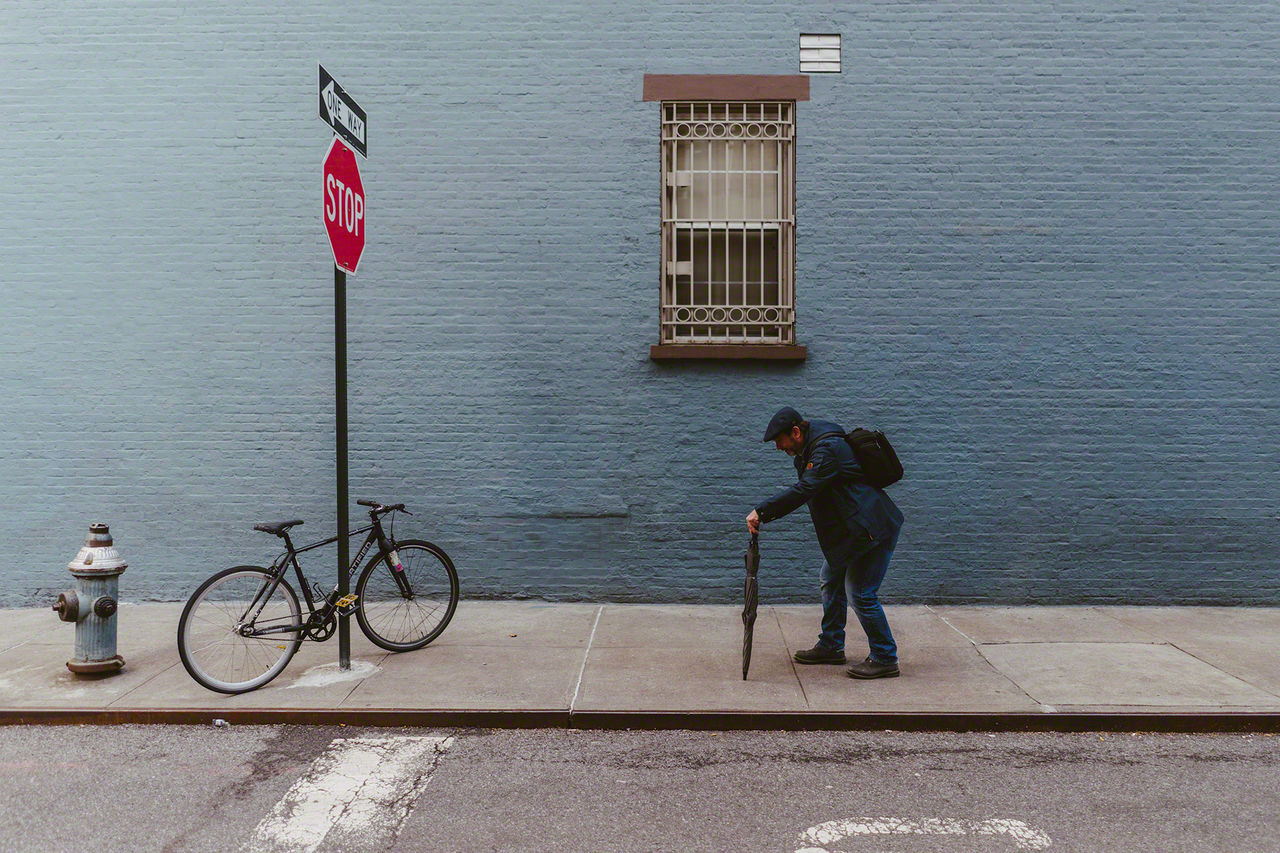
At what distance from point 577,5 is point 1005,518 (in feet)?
18.2

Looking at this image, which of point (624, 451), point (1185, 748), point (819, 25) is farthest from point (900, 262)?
point (1185, 748)

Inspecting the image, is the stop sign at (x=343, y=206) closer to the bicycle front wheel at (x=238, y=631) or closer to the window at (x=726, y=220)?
the bicycle front wheel at (x=238, y=631)

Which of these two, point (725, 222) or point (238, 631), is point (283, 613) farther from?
point (725, 222)

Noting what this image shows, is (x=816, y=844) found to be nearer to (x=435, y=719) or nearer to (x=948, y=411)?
(x=435, y=719)

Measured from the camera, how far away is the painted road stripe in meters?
3.51

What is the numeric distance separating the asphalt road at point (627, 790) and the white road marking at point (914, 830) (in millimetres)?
10

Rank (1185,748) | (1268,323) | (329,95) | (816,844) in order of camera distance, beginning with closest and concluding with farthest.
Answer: (816,844) < (1185,748) < (329,95) < (1268,323)

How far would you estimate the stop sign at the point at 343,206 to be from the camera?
5125mm

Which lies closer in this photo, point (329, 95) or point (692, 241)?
point (329, 95)

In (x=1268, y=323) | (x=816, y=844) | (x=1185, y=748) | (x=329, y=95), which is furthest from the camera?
(x=1268, y=323)

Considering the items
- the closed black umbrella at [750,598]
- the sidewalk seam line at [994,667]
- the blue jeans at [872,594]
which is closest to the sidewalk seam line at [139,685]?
the closed black umbrella at [750,598]

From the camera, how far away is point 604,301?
730 centimetres

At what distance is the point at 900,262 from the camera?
7227 mm

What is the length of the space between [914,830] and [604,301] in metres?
4.82
